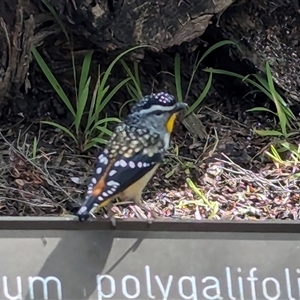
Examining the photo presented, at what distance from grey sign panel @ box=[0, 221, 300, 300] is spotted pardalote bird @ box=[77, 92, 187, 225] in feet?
0.30

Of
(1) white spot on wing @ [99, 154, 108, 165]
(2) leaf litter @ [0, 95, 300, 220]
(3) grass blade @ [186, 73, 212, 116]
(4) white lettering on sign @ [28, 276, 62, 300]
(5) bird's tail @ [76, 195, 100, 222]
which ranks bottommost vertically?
(2) leaf litter @ [0, 95, 300, 220]

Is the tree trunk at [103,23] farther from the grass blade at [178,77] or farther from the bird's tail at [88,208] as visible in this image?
the bird's tail at [88,208]

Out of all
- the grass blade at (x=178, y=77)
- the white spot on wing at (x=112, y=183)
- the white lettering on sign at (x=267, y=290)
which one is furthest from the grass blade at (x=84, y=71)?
the white lettering on sign at (x=267, y=290)

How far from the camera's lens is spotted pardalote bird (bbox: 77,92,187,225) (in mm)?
1888

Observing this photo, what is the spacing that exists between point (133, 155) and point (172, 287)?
0.38 meters

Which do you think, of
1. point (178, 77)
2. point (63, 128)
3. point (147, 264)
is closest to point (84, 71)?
point (63, 128)

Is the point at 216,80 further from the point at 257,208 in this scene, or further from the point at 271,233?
the point at 271,233

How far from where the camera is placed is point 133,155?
199cm

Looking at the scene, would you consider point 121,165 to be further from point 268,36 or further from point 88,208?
point 268,36

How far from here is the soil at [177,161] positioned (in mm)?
2672

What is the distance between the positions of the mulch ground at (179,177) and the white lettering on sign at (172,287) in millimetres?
738

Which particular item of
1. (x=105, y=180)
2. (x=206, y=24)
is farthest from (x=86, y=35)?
(x=105, y=180)

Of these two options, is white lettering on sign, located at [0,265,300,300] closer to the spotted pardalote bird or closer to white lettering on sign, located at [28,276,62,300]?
white lettering on sign, located at [28,276,62,300]

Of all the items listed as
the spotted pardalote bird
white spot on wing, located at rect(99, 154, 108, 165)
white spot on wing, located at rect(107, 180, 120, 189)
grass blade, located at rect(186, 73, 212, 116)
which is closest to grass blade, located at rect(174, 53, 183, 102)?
grass blade, located at rect(186, 73, 212, 116)
